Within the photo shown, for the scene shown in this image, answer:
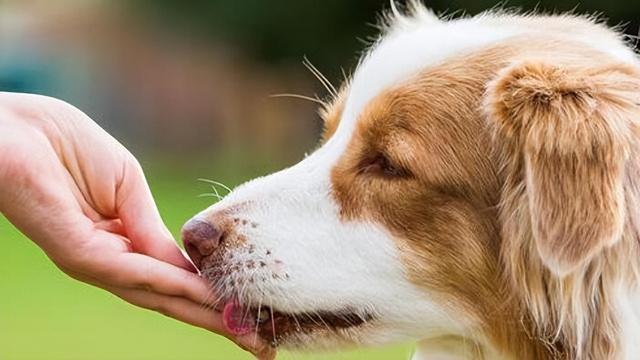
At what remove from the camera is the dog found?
12.6 ft

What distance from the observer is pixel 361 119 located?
422 centimetres

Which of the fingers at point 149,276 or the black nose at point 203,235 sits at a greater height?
the black nose at point 203,235

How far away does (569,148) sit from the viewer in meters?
3.71

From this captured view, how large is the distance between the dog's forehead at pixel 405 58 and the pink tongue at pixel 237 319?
0.63 m

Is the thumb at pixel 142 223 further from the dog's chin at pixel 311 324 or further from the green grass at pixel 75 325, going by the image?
the green grass at pixel 75 325

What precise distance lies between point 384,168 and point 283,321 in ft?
1.86

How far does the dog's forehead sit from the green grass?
3854mm

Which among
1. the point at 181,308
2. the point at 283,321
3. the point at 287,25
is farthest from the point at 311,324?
the point at 287,25

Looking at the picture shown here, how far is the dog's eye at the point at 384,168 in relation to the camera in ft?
13.6

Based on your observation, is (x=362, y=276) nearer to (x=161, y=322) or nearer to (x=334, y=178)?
(x=334, y=178)

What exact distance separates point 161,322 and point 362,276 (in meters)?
8.54

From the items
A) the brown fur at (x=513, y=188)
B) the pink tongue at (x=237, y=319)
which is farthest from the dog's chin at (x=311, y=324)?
the brown fur at (x=513, y=188)

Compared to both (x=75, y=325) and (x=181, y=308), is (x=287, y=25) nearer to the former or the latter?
(x=75, y=325)

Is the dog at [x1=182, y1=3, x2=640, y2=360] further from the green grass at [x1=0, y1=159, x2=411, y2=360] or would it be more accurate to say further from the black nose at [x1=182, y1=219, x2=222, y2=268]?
the green grass at [x1=0, y1=159, x2=411, y2=360]
